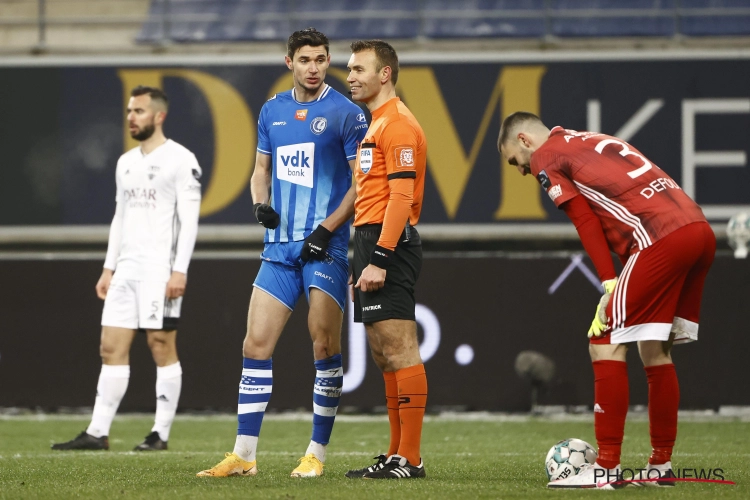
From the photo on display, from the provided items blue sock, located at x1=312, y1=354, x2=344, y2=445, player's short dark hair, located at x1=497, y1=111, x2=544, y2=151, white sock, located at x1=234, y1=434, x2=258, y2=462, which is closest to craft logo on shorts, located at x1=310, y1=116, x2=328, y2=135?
player's short dark hair, located at x1=497, y1=111, x2=544, y2=151

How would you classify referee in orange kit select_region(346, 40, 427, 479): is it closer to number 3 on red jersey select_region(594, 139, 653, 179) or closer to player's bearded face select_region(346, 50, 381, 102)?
player's bearded face select_region(346, 50, 381, 102)

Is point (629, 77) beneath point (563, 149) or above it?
above

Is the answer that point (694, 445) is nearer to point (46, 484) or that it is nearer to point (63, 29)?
point (46, 484)

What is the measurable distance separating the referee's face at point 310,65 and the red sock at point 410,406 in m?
1.47

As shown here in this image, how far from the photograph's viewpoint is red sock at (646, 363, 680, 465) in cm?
470

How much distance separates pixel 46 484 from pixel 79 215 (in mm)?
7659

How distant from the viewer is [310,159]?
5.12m

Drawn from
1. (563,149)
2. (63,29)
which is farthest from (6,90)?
(563,149)

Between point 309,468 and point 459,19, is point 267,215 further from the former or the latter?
point 459,19

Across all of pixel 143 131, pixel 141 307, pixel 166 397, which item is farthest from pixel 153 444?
pixel 143 131

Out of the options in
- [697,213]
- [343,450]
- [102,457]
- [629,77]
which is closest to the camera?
[697,213]

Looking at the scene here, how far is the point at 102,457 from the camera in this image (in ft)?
20.1

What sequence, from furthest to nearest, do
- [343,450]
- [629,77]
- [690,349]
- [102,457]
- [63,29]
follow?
[63,29] → [629,77] → [690,349] → [343,450] → [102,457]

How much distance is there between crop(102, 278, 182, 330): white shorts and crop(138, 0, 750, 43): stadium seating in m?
6.45
